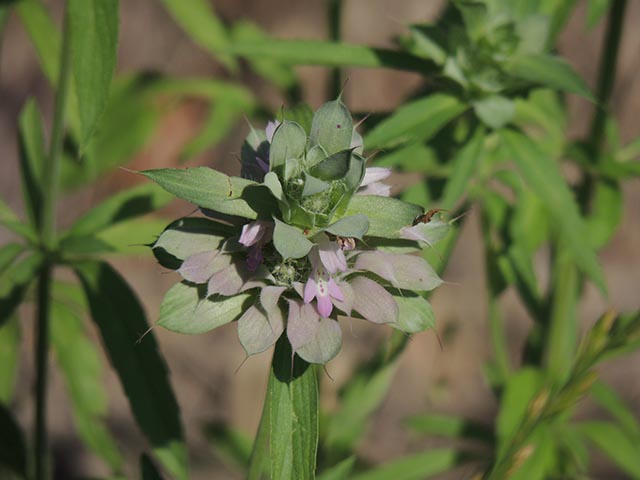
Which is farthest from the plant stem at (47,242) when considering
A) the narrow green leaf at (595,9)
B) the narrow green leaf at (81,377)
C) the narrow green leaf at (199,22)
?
the narrow green leaf at (595,9)

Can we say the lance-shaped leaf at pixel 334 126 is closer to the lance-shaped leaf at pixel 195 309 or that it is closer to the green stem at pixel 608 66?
the lance-shaped leaf at pixel 195 309

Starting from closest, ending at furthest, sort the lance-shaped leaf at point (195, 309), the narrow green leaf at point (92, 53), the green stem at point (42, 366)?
the lance-shaped leaf at point (195, 309) → the narrow green leaf at point (92, 53) → the green stem at point (42, 366)

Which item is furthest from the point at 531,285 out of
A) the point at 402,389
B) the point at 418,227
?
the point at 402,389

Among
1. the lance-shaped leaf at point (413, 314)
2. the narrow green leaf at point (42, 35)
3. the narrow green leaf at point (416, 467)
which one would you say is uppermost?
the narrow green leaf at point (42, 35)

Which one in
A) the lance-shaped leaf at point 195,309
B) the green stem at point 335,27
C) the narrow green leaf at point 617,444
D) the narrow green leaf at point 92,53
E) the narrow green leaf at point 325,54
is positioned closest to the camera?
the lance-shaped leaf at point 195,309

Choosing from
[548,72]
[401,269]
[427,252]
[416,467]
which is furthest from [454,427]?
[401,269]

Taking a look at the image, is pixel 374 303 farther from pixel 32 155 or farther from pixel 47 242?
pixel 32 155

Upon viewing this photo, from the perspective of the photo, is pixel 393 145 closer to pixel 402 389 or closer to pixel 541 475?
pixel 541 475

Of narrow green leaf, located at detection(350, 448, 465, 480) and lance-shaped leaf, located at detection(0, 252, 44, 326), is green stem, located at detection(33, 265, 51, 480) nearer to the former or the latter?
lance-shaped leaf, located at detection(0, 252, 44, 326)
